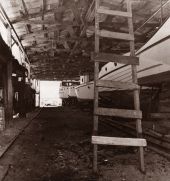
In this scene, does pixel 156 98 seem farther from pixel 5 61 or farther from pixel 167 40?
pixel 5 61

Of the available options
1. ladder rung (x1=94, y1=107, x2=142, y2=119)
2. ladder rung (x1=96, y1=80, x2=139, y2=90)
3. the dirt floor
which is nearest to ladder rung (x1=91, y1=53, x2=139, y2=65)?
ladder rung (x1=96, y1=80, x2=139, y2=90)

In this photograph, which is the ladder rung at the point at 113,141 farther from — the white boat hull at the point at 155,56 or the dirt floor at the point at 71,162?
the white boat hull at the point at 155,56

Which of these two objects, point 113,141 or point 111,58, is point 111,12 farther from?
point 113,141

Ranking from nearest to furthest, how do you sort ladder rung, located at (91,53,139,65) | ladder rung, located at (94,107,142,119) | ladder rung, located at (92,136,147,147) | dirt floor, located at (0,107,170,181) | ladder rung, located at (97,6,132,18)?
dirt floor, located at (0,107,170,181) < ladder rung, located at (92,136,147,147) < ladder rung, located at (94,107,142,119) < ladder rung, located at (91,53,139,65) < ladder rung, located at (97,6,132,18)

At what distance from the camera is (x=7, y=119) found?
884cm

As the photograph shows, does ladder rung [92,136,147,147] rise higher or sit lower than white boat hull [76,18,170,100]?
lower

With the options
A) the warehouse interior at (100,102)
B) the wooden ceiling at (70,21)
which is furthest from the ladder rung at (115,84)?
the wooden ceiling at (70,21)

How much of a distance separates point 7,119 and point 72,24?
4.19 m

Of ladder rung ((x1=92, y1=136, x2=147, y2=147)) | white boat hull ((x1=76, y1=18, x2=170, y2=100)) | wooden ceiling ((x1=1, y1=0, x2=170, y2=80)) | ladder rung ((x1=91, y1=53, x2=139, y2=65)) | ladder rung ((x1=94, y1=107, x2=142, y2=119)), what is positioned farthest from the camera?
wooden ceiling ((x1=1, y1=0, x2=170, y2=80))

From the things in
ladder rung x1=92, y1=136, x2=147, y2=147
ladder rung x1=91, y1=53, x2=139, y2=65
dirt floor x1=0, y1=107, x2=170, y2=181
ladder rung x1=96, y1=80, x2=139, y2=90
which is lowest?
dirt floor x1=0, y1=107, x2=170, y2=181

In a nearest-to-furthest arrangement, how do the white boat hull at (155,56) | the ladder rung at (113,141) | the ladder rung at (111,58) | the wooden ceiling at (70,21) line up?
1. the ladder rung at (113,141)
2. the ladder rung at (111,58)
3. the white boat hull at (155,56)
4. the wooden ceiling at (70,21)

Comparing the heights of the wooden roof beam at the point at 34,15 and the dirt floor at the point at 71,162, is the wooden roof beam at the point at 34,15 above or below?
above

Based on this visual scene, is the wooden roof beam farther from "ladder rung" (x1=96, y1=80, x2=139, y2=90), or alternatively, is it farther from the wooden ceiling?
"ladder rung" (x1=96, y1=80, x2=139, y2=90)

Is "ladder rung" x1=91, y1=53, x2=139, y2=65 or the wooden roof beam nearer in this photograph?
"ladder rung" x1=91, y1=53, x2=139, y2=65
